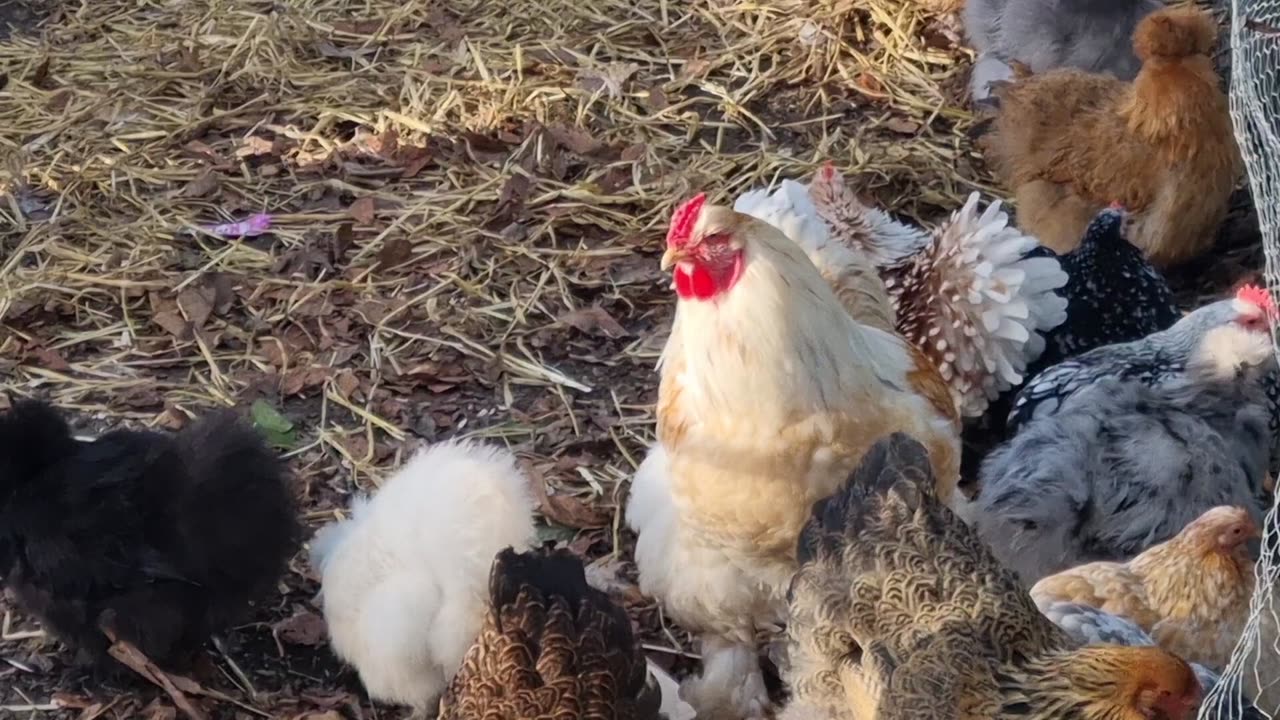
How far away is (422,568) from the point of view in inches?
111

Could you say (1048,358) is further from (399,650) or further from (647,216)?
(399,650)

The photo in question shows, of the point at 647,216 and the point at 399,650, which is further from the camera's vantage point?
the point at 647,216

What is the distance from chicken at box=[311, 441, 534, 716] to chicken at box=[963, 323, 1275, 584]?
112 cm

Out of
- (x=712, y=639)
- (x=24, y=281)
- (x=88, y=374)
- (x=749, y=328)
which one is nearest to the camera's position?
(x=749, y=328)

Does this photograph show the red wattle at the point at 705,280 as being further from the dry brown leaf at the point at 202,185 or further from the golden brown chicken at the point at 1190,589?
the dry brown leaf at the point at 202,185

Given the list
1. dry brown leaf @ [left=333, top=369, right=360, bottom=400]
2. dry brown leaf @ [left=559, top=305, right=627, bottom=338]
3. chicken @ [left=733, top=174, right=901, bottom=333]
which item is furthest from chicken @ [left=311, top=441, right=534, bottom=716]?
dry brown leaf @ [left=559, top=305, right=627, bottom=338]

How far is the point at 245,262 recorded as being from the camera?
429 cm

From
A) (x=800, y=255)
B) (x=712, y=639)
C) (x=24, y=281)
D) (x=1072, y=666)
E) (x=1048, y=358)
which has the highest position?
(x=800, y=255)

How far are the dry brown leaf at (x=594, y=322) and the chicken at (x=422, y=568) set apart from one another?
3.46ft

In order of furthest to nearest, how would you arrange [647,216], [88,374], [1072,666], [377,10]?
[377,10] → [647,216] → [88,374] → [1072,666]

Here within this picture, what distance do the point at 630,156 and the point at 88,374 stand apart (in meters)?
1.96

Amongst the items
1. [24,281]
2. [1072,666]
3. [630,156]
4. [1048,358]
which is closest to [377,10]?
[630,156]

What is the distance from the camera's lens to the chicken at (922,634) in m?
2.10

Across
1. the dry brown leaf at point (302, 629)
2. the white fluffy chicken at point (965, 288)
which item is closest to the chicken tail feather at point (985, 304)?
the white fluffy chicken at point (965, 288)
